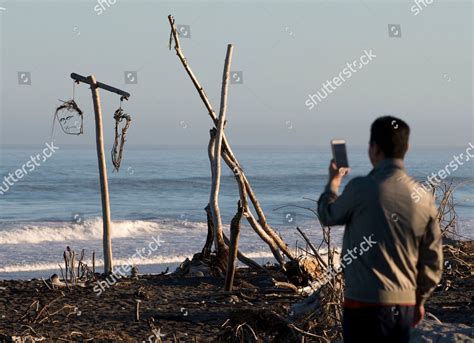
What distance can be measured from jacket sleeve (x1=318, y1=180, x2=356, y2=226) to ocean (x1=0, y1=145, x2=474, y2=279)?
5607mm

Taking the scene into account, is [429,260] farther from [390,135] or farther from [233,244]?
[233,244]

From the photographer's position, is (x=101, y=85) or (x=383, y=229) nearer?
(x=383, y=229)

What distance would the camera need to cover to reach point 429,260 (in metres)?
4.67

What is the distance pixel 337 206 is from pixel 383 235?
276mm

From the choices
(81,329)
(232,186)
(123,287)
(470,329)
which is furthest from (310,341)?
(232,186)

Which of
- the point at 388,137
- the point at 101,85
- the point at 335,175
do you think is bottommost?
the point at 335,175

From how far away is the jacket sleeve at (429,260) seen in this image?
463cm

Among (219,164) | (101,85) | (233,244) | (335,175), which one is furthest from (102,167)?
(335,175)

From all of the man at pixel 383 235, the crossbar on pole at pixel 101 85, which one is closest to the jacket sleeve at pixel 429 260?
the man at pixel 383 235

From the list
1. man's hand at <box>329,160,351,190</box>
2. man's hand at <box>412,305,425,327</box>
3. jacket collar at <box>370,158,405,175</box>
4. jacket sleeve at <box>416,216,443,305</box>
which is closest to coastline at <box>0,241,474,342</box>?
man's hand at <box>412,305,425,327</box>

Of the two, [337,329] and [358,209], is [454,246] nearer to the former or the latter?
[337,329]

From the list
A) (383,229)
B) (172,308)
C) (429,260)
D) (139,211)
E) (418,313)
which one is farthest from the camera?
(139,211)

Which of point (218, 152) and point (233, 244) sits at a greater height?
point (218, 152)

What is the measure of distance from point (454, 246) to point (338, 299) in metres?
6.40
